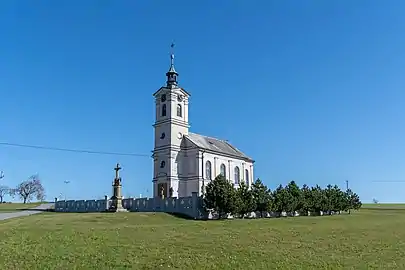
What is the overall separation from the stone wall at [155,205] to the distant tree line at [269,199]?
1112 millimetres

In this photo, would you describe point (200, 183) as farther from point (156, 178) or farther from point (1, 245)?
point (1, 245)

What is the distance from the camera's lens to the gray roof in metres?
56.0

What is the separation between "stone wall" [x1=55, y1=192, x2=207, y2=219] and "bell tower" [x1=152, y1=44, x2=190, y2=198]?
10546mm

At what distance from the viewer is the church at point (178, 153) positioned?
52906 mm

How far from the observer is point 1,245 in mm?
15477

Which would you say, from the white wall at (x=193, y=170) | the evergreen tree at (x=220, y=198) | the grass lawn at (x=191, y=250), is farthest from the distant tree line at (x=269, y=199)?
the grass lawn at (x=191, y=250)

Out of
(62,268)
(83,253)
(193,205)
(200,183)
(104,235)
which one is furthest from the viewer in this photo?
(200,183)

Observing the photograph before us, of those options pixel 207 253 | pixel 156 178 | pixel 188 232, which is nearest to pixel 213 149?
pixel 156 178

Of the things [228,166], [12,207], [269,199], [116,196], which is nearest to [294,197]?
[269,199]

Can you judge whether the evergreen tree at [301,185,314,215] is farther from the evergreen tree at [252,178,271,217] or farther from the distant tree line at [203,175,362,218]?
the evergreen tree at [252,178,271,217]

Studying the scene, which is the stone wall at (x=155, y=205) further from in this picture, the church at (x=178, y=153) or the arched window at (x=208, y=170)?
the arched window at (x=208, y=170)

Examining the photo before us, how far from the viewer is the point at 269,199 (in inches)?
1540

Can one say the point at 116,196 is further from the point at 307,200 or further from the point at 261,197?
the point at 307,200

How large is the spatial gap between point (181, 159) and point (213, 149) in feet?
17.2
